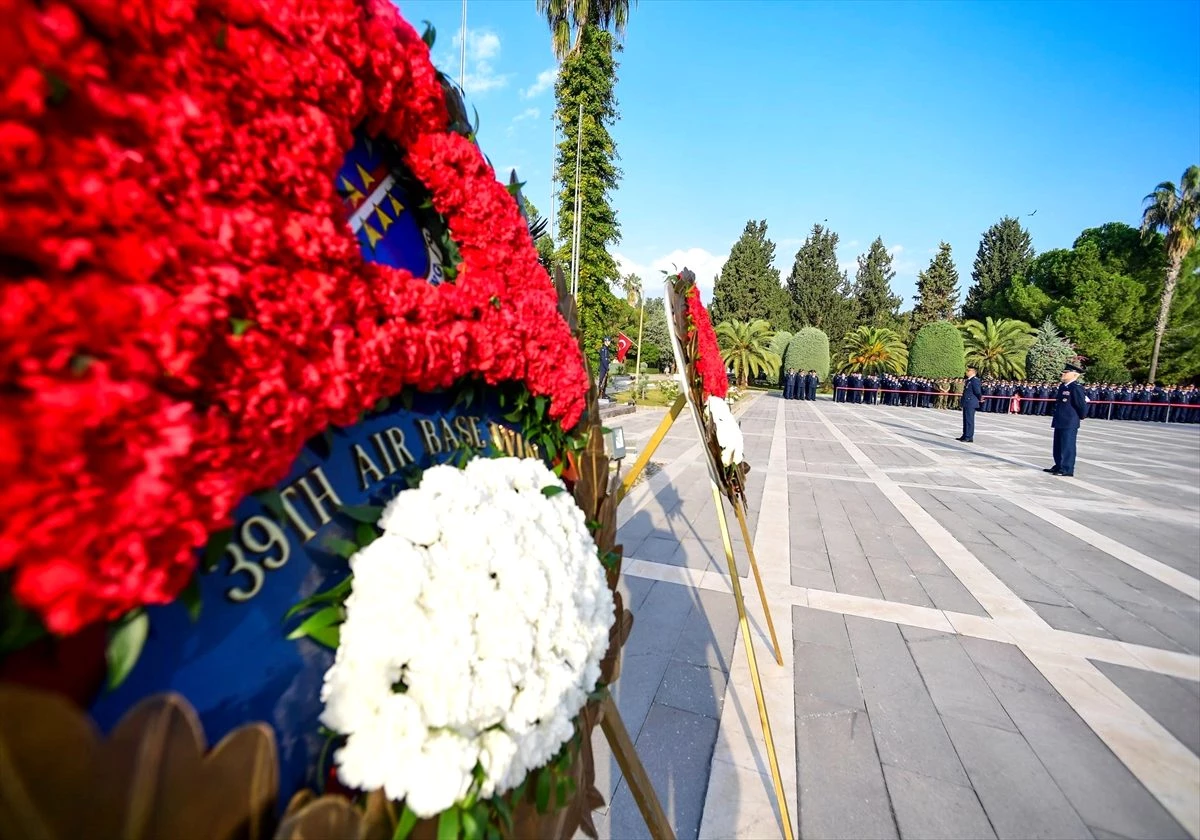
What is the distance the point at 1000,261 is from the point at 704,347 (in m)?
55.8

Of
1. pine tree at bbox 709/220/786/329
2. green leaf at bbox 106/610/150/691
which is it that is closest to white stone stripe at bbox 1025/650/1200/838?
green leaf at bbox 106/610/150/691

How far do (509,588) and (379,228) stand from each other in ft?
2.21

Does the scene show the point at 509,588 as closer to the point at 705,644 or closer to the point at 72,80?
the point at 72,80

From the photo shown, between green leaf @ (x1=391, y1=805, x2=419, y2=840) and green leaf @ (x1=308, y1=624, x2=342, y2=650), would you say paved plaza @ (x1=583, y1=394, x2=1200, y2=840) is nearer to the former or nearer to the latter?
green leaf @ (x1=391, y1=805, x2=419, y2=840)

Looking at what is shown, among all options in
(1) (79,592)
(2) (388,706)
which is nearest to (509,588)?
(2) (388,706)

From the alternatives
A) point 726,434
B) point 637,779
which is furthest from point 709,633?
point 637,779

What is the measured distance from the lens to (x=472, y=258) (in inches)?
41.6

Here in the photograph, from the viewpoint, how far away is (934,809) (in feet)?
7.05

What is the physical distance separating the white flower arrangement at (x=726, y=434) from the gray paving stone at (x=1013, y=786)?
1.84 metres

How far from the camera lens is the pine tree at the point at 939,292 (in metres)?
48.2

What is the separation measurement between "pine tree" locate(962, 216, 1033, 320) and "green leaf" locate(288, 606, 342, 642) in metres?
53.9

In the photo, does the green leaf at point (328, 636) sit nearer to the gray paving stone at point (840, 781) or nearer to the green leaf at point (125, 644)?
the green leaf at point (125, 644)

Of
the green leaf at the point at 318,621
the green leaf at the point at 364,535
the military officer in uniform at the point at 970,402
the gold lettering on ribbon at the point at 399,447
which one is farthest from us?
the military officer in uniform at the point at 970,402

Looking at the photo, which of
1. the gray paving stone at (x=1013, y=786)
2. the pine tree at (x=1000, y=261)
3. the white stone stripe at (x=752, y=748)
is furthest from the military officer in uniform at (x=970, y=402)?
the pine tree at (x=1000, y=261)
